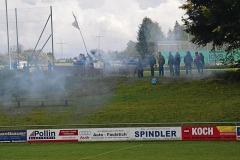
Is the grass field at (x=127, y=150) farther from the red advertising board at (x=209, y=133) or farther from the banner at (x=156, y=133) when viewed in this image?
the red advertising board at (x=209, y=133)

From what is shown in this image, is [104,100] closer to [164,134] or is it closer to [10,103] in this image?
[10,103]

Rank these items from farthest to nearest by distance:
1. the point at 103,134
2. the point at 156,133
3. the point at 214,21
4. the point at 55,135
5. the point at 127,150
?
the point at 214,21
the point at 55,135
the point at 103,134
the point at 156,133
the point at 127,150

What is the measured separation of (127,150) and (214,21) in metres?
15.5

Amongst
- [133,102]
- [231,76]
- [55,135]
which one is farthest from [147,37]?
[55,135]

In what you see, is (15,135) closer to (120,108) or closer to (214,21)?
(120,108)

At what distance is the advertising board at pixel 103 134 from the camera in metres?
34.8

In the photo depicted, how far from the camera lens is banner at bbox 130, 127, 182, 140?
3422 cm

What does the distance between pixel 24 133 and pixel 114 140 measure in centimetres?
641

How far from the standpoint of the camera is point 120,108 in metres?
42.1

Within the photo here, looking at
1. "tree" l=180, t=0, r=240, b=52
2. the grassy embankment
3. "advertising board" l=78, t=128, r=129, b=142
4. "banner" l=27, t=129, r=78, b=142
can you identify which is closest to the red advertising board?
the grassy embankment

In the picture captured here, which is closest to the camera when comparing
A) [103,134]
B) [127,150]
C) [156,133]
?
[127,150]

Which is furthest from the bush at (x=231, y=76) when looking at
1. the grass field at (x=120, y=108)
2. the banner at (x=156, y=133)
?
the banner at (x=156, y=133)

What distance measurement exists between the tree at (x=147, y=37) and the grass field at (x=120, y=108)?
31.5 metres

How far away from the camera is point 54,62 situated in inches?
1980
